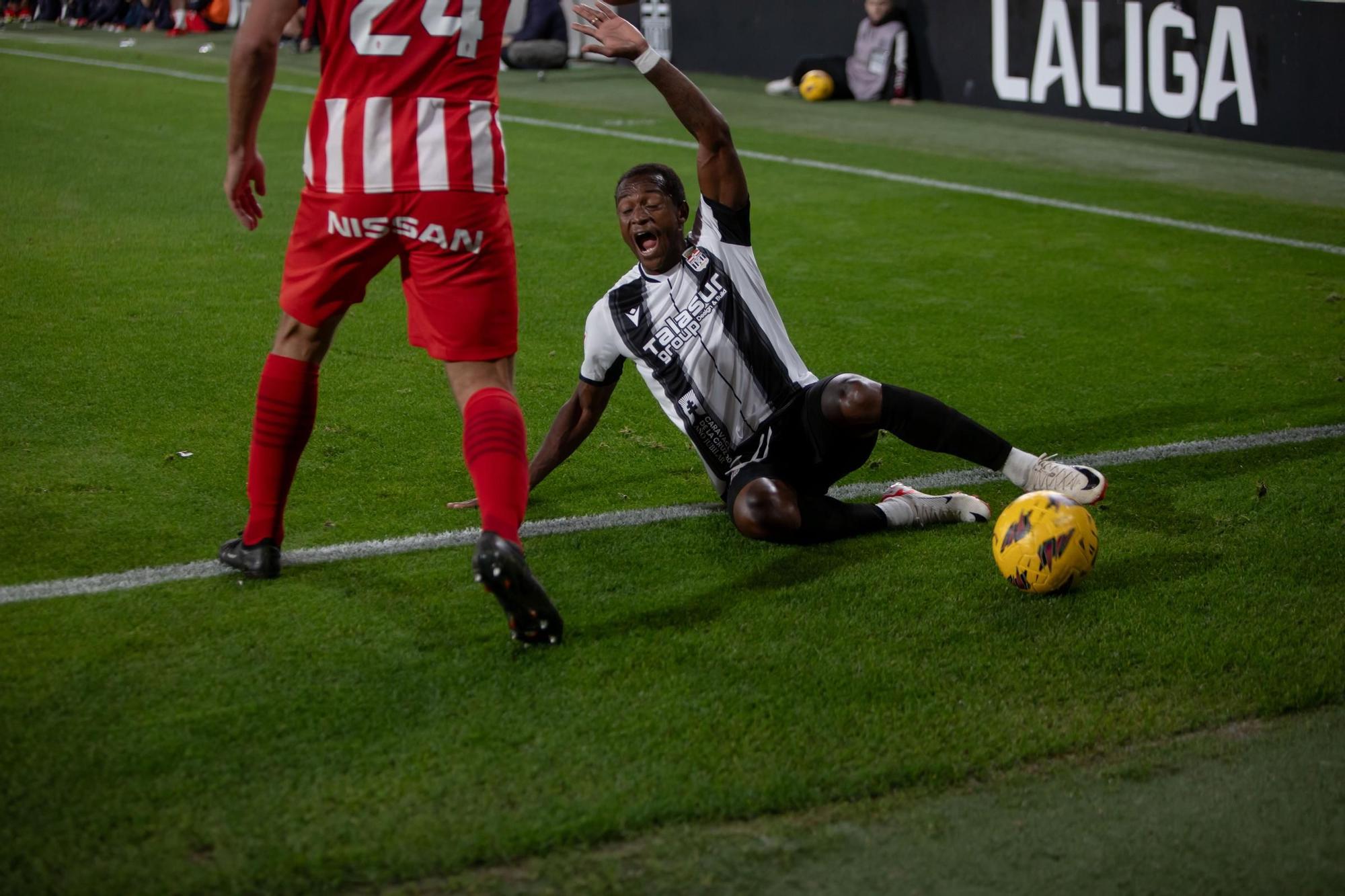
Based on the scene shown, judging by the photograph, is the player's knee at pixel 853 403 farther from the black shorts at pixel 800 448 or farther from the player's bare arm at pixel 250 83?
the player's bare arm at pixel 250 83

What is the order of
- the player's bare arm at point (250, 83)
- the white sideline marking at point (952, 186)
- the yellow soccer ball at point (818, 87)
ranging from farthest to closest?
the yellow soccer ball at point (818, 87) < the white sideline marking at point (952, 186) < the player's bare arm at point (250, 83)

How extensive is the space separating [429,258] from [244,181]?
21.7 inches

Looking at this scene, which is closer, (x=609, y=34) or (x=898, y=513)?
(x=609, y=34)

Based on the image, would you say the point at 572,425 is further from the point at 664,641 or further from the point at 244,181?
the point at 244,181

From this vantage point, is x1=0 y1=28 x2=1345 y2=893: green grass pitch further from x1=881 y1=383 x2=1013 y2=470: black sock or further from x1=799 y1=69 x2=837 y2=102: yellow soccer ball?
x1=799 y1=69 x2=837 y2=102: yellow soccer ball

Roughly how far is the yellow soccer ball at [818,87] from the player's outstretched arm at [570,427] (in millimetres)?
12211

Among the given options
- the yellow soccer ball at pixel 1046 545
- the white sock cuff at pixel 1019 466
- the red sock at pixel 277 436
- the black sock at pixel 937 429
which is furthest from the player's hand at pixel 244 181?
the white sock cuff at pixel 1019 466

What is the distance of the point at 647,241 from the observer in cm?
442


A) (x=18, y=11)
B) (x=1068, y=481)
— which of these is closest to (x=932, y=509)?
(x=1068, y=481)

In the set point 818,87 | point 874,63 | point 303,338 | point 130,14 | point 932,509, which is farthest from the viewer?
point 130,14

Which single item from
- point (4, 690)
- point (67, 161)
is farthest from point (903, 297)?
point (67, 161)

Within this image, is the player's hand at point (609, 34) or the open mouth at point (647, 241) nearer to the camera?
the player's hand at point (609, 34)

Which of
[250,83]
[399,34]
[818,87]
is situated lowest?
[818,87]

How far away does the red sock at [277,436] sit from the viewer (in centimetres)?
387
